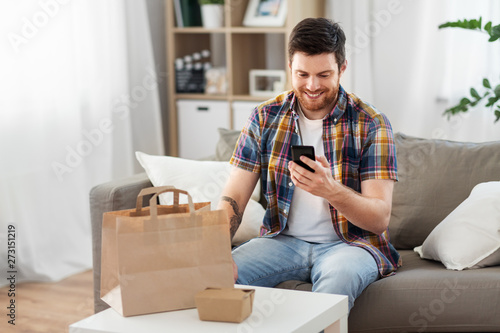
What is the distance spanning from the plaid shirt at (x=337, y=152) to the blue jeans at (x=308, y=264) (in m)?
0.05

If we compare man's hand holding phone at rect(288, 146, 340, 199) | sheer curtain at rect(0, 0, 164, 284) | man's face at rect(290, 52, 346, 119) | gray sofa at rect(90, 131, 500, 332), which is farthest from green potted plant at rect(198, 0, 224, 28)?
man's hand holding phone at rect(288, 146, 340, 199)

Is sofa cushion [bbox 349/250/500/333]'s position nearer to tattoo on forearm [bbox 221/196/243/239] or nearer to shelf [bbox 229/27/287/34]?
tattoo on forearm [bbox 221/196/243/239]

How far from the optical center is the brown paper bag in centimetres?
148

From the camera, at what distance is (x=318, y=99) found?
201cm

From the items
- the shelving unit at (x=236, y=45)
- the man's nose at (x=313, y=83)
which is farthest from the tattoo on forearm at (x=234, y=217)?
the shelving unit at (x=236, y=45)

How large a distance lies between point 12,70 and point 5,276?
35.7 inches

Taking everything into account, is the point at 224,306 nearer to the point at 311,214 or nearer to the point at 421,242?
the point at 311,214

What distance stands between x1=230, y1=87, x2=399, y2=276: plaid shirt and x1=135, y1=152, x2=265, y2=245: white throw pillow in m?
0.23

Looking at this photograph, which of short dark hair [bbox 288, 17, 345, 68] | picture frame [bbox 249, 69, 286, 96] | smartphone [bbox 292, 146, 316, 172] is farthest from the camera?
picture frame [bbox 249, 69, 286, 96]

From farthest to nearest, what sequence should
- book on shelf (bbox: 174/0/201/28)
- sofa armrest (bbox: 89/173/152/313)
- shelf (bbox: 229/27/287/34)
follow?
book on shelf (bbox: 174/0/201/28) < shelf (bbox: 229/27/287/34) < sofa armrest (bbox: 89/173/152/313)

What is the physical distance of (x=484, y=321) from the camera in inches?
77.5

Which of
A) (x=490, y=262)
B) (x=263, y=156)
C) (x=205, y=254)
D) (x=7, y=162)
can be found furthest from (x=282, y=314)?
(x=7, y=162)

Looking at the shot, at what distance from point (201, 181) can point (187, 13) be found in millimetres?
1687

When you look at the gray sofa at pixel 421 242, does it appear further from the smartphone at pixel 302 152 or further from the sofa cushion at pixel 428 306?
the smartphone at pixel 302 152
